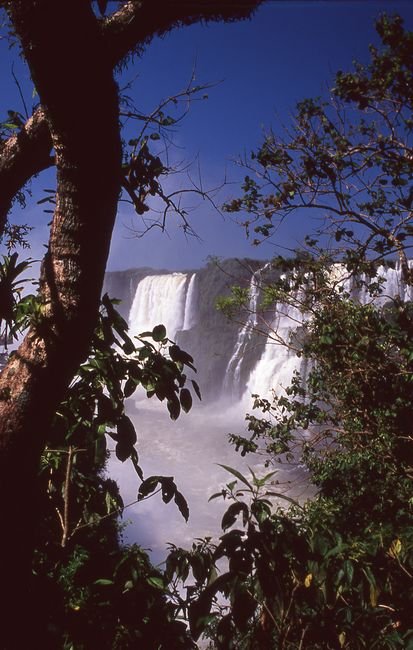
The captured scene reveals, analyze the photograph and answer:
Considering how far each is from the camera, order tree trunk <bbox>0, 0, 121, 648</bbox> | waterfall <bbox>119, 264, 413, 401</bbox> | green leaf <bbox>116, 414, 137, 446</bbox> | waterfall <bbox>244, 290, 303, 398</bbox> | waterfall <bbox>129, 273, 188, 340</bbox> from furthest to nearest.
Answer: waterfall <bbox>129, 273, 188, 340</bbox> → waterfall <bbox>119, 264, 413, 401</bbox> → waterfall <bbox>244, 290, 303, 398</bbox> → green leaf <bbox>116, 414, 137, 446</bbox> → tree trunk <bbox>0, 0, 121, 648</bbox>

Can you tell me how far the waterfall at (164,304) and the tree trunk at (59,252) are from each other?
37.2 meters

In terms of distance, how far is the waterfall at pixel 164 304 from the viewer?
38.8 m

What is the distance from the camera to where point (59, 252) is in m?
1.36

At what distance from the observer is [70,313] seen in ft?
4.42

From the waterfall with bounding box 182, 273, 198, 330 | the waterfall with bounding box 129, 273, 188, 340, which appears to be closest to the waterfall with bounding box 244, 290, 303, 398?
the waterfall with bounding box 182, 273, 198, 330

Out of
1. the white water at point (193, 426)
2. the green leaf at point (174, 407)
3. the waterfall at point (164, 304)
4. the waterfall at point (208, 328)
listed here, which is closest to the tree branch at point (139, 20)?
the green leaf at point (174, 407)

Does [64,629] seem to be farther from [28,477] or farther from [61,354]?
[61,354]

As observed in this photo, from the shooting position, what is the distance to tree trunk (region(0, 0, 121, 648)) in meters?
1.20

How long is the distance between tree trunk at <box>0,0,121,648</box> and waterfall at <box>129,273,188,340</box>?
122 ft

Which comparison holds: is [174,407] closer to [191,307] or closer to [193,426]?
[193,426]

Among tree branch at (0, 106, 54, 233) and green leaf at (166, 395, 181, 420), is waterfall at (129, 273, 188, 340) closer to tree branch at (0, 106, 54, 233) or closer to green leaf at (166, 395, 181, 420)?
tree branch at (0, 106, 54, 233)

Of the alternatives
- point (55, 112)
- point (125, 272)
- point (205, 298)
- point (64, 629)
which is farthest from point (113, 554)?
point (125, 272)

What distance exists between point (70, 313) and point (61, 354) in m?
0.14

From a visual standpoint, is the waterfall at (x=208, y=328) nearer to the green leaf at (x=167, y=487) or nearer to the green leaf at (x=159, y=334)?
the green leaf at (x=159, y=334)
